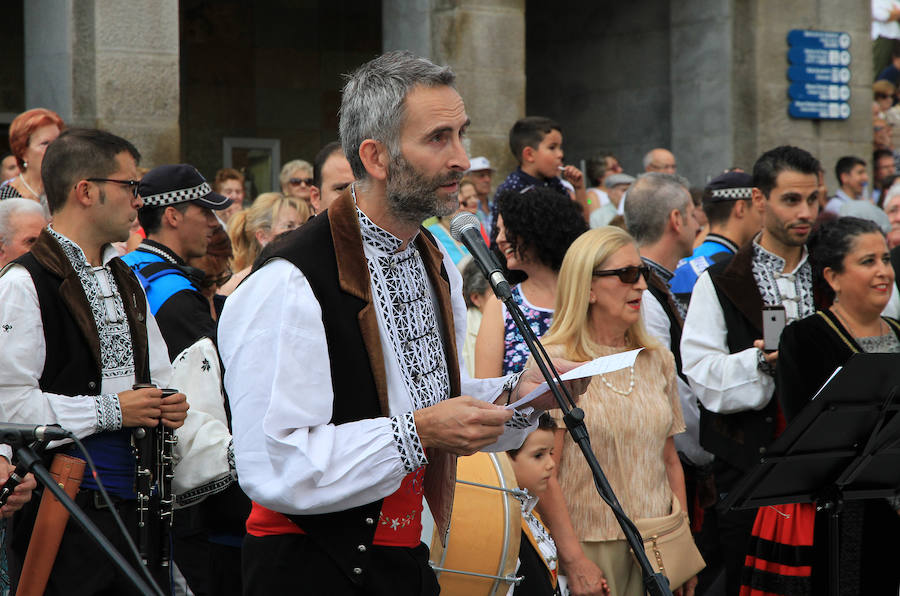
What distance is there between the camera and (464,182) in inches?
366

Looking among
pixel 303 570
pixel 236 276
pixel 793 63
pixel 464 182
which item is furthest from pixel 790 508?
pixel 793 63

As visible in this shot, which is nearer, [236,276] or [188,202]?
[188,202]

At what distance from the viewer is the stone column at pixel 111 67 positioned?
9180mm

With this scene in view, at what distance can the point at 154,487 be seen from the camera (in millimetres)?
4266

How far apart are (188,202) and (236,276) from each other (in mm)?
1306

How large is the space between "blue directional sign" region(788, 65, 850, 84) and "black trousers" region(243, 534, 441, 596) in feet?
37.1

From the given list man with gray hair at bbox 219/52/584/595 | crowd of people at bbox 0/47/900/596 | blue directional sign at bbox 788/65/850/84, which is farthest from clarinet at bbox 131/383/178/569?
blue directional sign at bbox 788/65/850/84

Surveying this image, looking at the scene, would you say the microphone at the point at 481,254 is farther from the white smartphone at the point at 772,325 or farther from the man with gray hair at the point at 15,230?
the man with gray hair at the point at 15,230

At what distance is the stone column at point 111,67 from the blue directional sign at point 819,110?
23.6 ft

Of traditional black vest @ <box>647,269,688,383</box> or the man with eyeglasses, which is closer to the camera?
the man with eyeglasses

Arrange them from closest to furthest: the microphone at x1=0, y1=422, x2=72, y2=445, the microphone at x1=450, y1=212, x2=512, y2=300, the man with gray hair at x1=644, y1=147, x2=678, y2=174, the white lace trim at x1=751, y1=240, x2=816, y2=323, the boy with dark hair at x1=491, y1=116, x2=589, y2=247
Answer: the microphone at x1=0, y1=422, x2=72, y2=445
the microphone at x1=450, y1=212, x2=512, y2=300
the white lace trim at x1=751, y1=240, x2=816, y2=323
the boy with dark hair at x1=491, y1=116, x2=589, y2=247
the man with gray hair at x1=644, y1=147, x2=678, y2=174

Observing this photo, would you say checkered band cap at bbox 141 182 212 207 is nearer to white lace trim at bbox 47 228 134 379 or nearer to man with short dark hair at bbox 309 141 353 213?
man with short dark hair at bbox 309 141 353 213

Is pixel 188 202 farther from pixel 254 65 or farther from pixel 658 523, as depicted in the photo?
pixel 254 65

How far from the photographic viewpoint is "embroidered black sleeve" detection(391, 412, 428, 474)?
278cm
